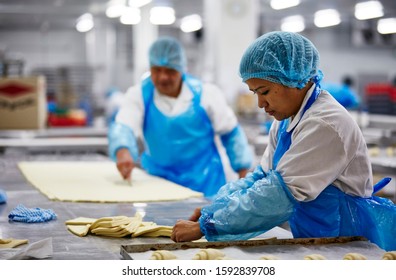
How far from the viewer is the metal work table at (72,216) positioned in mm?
1748

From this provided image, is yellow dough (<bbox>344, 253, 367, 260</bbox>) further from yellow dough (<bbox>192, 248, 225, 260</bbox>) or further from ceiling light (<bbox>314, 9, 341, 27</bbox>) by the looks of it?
ceiling light (<bbox>314, 9, 341, 27</bbox>)

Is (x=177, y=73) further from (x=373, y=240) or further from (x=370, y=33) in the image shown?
(x=370, y=33)

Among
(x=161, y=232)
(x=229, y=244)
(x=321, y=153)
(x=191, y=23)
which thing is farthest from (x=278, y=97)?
(x=191, y=23)

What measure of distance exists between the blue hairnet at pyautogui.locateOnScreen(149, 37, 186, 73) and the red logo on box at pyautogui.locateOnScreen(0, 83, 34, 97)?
261 cm

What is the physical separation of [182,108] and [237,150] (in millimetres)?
362

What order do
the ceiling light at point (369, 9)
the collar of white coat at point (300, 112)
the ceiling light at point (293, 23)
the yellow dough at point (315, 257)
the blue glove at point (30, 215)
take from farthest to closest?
1. the ceiling light at point (293, 23)
2. the ceiling light at point (369, 9)
3. the blue glove at point (30, 215)
4. the collar of white coat at point (300, 112)
5. the yellow dough at point (315, 257)

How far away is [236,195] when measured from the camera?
5.81 ft

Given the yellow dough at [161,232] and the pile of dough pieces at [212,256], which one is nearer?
the pile of dough pieces at [212,256]

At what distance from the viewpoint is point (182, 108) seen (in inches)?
127

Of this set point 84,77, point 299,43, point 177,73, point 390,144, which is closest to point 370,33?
point 84,77

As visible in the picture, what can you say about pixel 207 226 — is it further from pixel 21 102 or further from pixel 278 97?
pixel 21 102

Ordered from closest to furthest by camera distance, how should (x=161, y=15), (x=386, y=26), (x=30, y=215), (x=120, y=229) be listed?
(x=120, y=229) → (x=30, y=215) → (x=161, y=15) → (x=386, y=26)

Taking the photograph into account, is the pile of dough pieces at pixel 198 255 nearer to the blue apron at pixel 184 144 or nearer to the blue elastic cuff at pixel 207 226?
the blue elastic cuff at pixel 207 226

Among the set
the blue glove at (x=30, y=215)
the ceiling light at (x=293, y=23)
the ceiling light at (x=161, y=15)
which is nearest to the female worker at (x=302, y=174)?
the blue glove at (x=30, y=215)
